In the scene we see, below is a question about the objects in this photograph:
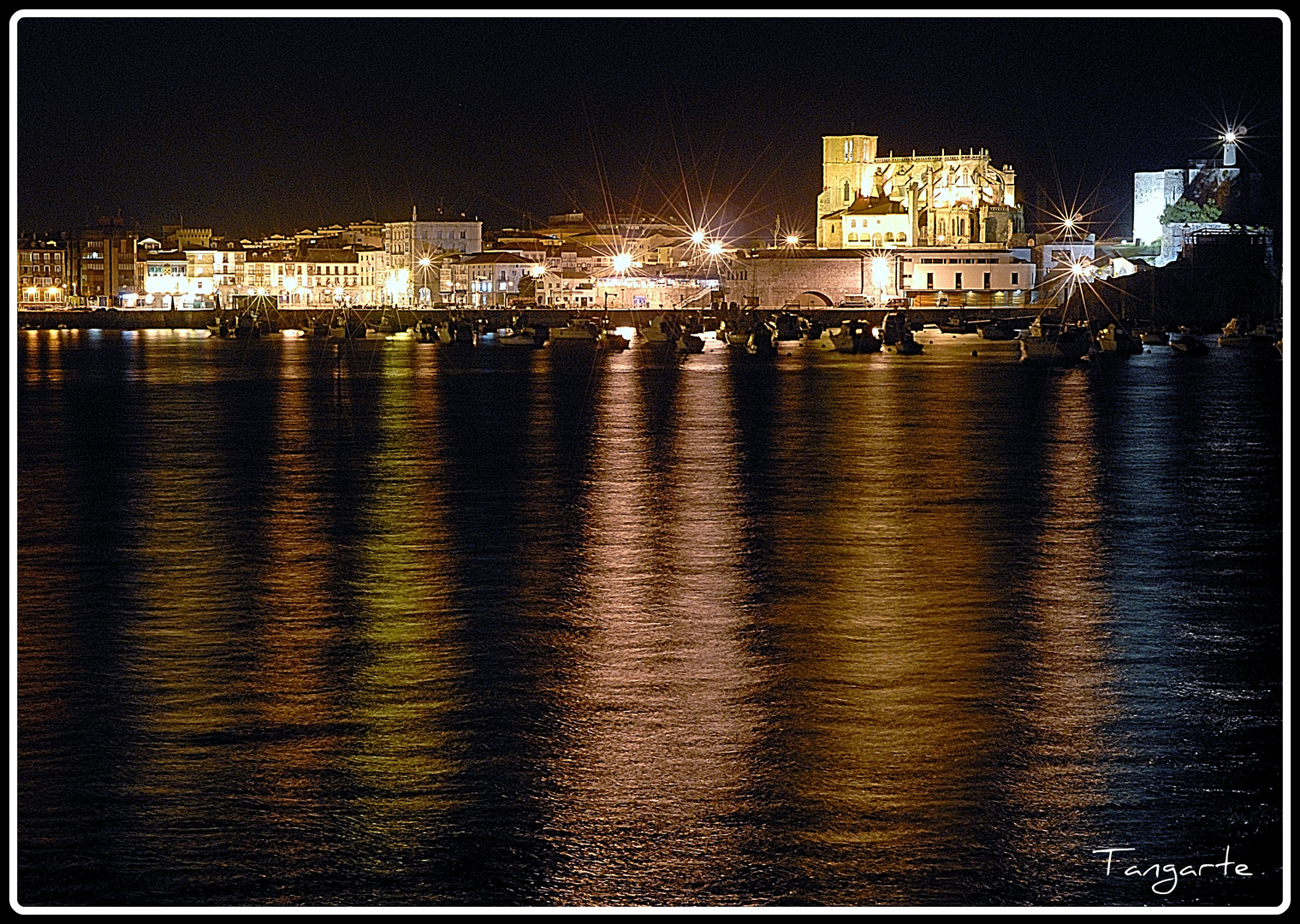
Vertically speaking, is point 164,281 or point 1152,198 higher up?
point 1152,198

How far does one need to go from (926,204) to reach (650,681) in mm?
64235

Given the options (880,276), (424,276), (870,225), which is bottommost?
(880,276)

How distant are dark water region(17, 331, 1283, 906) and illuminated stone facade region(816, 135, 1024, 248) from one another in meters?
54.9

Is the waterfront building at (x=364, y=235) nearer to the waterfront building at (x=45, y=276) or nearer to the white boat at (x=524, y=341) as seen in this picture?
the waterfront building at (x=45, y=276)

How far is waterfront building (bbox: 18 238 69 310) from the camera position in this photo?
8344 cm

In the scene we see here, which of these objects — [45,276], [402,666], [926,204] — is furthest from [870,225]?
[402,666]

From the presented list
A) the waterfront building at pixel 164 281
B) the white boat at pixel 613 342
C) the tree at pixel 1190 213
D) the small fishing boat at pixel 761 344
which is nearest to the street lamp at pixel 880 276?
the tree at pixel 1190 213

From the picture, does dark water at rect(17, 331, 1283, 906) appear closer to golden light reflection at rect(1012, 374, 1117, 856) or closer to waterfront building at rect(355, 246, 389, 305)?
golden light reflection at rect(1012, 374, 1117, 856)

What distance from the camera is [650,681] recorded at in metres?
6.00

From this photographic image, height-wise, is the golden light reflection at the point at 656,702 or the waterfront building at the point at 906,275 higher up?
the waterfront building at the point at 906,275

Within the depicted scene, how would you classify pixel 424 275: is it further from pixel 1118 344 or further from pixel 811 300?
pixel 1118 344

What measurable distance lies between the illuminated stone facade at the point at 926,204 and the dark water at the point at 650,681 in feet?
180

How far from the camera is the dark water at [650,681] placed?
4.28 meters

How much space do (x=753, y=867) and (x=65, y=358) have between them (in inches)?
1476
